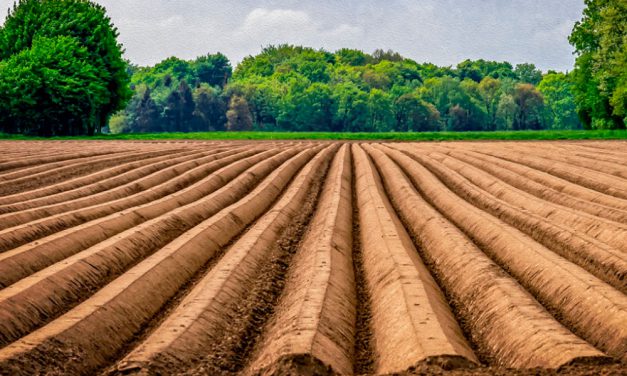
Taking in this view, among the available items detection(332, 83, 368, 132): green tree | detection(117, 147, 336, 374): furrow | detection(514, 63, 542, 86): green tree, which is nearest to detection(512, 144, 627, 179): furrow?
detection(117, 147, 336, 374): furrow

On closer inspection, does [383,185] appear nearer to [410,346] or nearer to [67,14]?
[410,346]

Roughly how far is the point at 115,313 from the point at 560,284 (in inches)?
183

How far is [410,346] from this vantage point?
570 centimetres

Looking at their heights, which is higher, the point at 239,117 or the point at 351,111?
the point at 351,111

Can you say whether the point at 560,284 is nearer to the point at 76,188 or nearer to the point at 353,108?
the point at 76,188

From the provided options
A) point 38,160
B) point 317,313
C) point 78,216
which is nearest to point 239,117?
point 38,160

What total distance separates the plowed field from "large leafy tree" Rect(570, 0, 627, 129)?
3556 centimetres

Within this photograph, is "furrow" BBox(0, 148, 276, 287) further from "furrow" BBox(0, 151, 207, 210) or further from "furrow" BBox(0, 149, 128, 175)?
"furrow" BBox(0, 149, 128, 175)

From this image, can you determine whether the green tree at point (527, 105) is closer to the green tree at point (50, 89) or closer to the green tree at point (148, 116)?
the green tree at point (148, 116)

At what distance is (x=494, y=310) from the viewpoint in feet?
22.7

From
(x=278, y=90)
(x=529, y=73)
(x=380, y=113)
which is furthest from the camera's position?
(x=529, y=73)

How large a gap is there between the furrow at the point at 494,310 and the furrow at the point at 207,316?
228cm

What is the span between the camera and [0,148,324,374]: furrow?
228 inches

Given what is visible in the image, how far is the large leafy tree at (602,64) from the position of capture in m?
47.5
